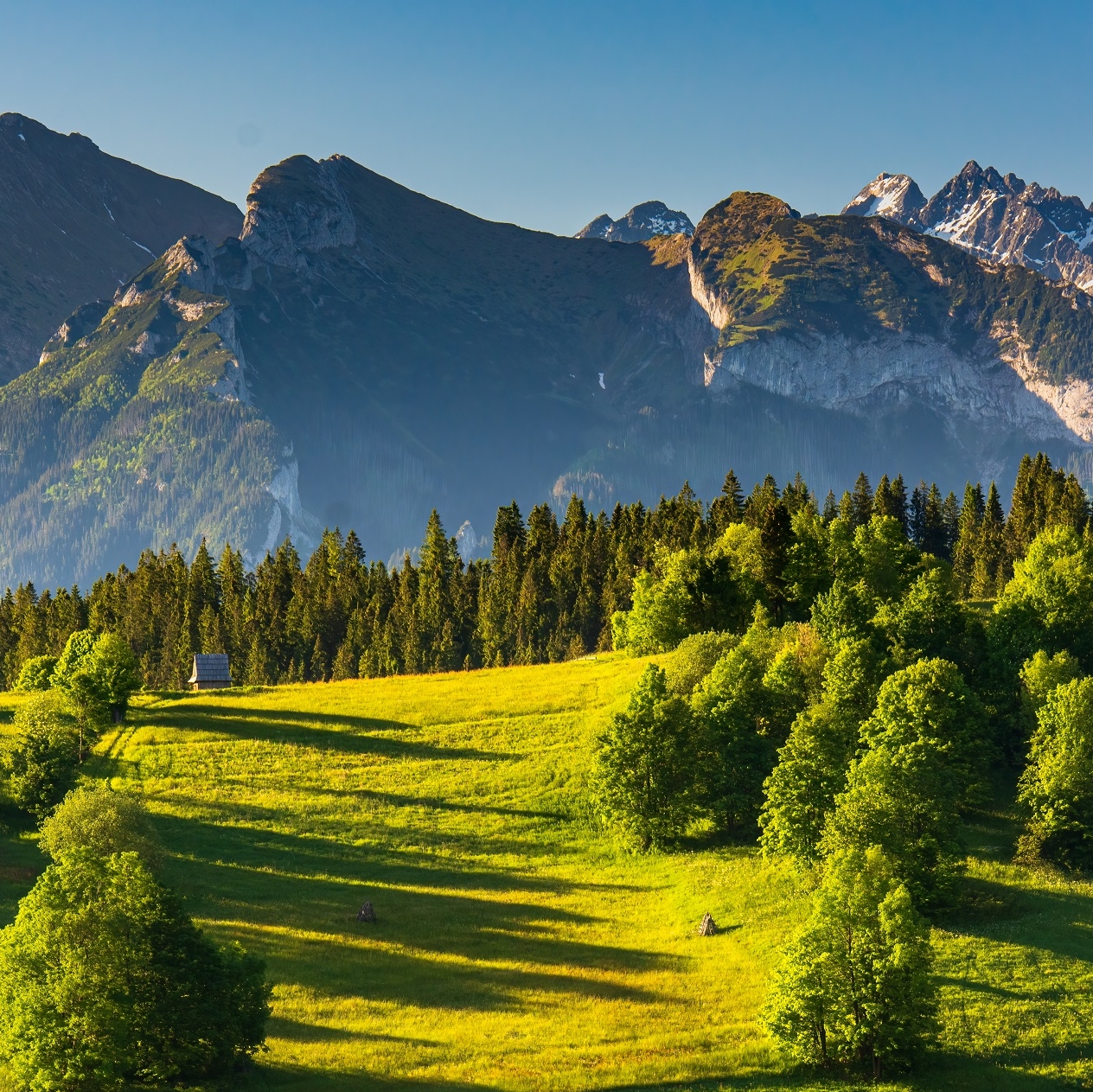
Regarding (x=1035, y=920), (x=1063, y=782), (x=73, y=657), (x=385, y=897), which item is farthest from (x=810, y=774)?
(x=73, y=657)

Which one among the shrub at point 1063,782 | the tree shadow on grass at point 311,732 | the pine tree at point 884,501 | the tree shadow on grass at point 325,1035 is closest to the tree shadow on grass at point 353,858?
the tree shadow on grass at point 311,732

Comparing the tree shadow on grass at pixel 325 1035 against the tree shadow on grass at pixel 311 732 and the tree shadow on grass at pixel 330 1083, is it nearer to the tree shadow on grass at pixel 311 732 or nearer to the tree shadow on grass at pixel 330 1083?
the tree shadow on grass at pixel 330 1083

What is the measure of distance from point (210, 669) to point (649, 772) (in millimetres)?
66898

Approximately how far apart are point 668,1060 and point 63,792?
55482 millimetres

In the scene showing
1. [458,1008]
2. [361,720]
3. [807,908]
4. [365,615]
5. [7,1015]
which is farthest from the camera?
[365,615]

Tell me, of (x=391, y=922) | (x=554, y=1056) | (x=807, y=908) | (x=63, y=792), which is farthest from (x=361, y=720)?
(x=554, y=1056)

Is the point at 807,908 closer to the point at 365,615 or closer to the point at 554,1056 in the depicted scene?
the point at 554,1056

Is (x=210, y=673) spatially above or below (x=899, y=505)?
below

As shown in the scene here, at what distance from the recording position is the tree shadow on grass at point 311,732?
4341 inches

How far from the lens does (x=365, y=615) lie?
182m

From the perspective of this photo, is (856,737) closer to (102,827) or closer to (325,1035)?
(325,1035)

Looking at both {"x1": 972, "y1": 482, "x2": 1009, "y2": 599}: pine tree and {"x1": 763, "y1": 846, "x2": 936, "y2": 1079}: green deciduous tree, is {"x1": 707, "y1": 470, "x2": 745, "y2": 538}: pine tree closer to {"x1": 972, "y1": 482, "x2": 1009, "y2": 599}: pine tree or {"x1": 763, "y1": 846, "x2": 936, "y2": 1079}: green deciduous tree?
{"x1": 972, "y1": 482, "x2": 1009, "y2": 599}: pine tree

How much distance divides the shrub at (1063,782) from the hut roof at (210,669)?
276 feet

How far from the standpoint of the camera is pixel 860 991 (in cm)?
6256
